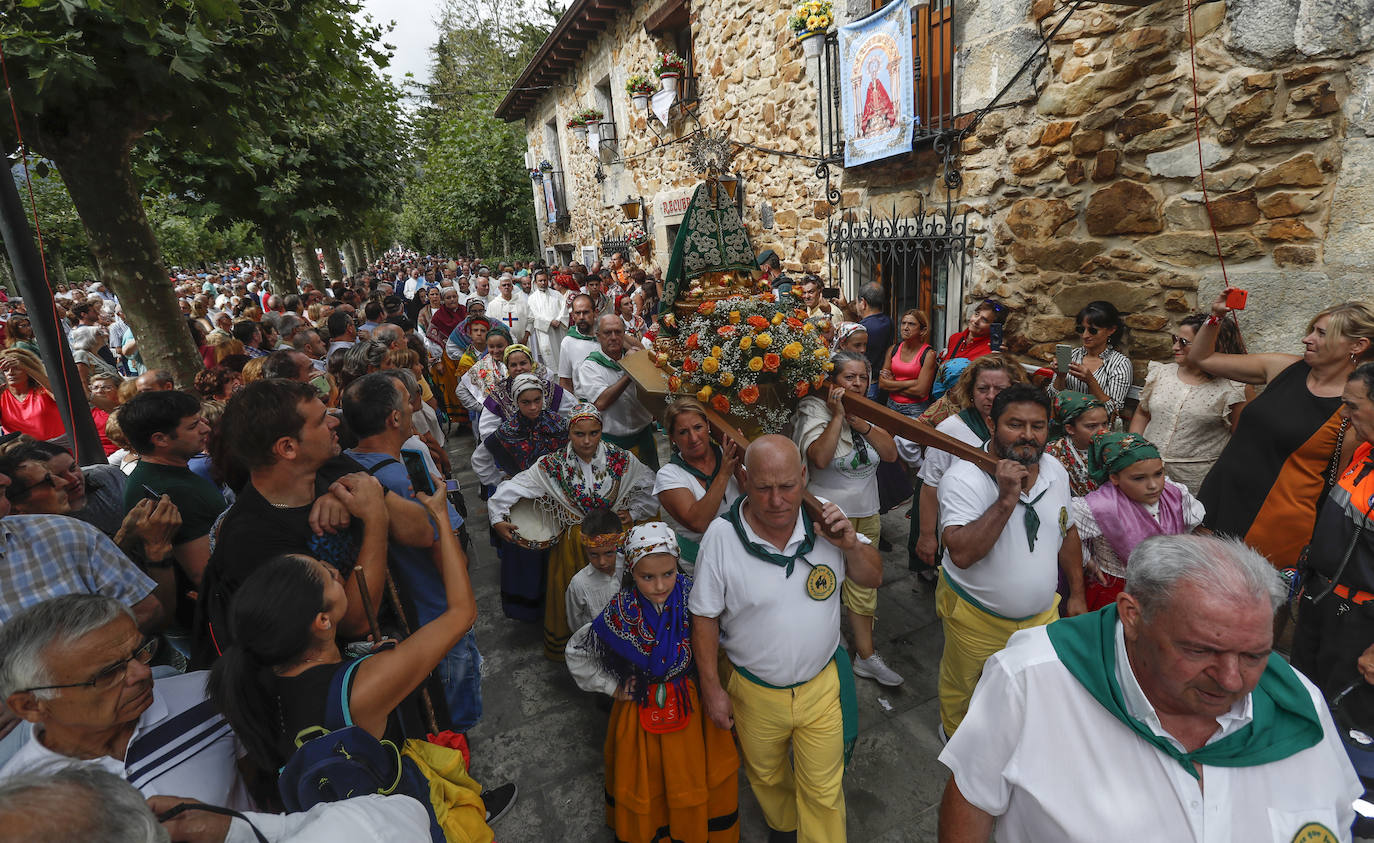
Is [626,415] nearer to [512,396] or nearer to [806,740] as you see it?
[512,396]

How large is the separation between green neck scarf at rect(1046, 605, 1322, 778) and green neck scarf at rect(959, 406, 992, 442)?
201cm

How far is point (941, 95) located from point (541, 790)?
626cm

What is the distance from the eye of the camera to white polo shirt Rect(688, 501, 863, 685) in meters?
2.45

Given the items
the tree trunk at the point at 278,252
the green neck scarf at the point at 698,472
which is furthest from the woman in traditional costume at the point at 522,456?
the tree trunk at the point at 278,252

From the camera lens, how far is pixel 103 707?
5.04ft

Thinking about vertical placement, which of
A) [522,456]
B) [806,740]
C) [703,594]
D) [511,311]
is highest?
[511,311]

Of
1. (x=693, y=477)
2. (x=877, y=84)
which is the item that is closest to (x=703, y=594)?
(x=693, y=477)

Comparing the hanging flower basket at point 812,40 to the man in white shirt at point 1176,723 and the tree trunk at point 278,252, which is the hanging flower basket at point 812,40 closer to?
the man in white shirt at point 1176,723

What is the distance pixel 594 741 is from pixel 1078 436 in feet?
10.6

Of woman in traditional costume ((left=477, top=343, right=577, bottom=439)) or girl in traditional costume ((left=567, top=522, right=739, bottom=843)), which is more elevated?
woman in traditional costume ((left=477, top=343, right=577, bottom=439))


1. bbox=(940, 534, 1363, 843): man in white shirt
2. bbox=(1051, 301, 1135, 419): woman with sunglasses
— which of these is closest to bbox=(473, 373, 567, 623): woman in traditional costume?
bbox=(940, 534, 1363, 843): man in white shirt

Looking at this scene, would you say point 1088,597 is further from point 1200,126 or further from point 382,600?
point 382,600

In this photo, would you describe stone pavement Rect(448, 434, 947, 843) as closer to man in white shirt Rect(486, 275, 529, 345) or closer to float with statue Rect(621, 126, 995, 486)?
float with statue Rect(621, 126, 995, 486)

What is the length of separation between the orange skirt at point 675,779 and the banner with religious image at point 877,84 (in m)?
5.58
